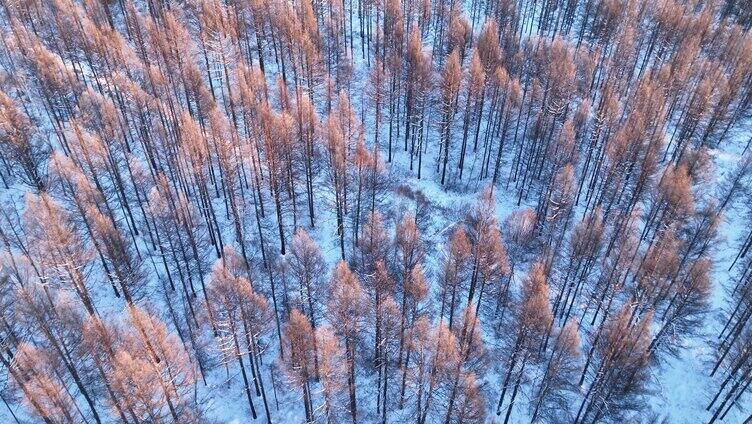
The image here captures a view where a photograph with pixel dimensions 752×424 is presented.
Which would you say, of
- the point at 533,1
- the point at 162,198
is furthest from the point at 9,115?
the point at 533,1

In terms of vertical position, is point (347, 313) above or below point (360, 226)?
above

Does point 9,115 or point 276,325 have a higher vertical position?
point 9,115

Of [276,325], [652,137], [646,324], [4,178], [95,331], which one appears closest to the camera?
[95,331]

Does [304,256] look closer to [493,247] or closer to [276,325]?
[276,325]

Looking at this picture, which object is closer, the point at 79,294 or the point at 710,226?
the point at 79,294

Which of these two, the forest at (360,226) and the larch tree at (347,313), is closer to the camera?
the larch tree at (347,313)

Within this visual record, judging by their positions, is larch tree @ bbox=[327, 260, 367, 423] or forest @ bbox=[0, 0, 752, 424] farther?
forest @ bbox=[0, 0, 752, 424]

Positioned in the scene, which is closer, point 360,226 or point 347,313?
point 347,313

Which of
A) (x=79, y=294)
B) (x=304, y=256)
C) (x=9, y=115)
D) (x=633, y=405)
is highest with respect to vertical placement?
(x=9, y=115)
